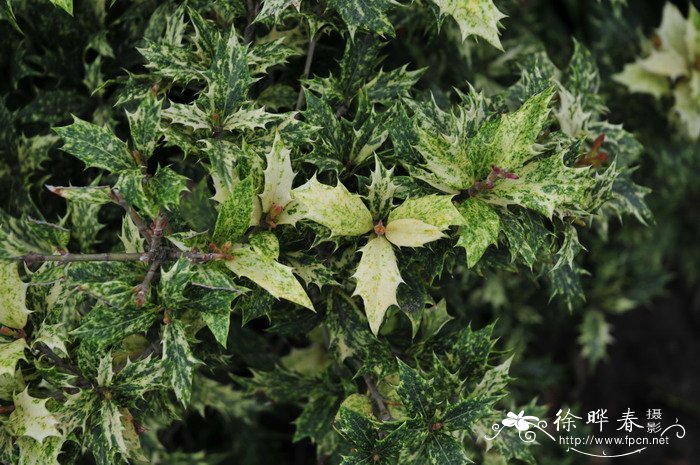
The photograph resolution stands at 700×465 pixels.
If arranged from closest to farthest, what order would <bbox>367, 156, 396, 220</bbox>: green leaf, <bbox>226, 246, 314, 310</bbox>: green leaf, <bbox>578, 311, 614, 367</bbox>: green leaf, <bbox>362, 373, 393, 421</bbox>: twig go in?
1. <bbox>226, 246, 314, 310</bbox>: green leaf
2. <bbox>367, 156, 396, 220</bbox>: green leaf
3. <bbox>362, 373, 393, 421</bbox>: twig
4. <bbox>578, 311, 614, 367</bbox>: green leaf

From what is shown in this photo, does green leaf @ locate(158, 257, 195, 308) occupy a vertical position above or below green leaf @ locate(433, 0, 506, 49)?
below

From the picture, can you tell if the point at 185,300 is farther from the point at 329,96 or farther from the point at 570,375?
the point at 570,375

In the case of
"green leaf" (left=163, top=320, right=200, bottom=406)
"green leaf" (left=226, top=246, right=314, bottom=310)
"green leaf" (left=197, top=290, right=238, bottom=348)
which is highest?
"green leaf" (left=226, top=246, right=314, bottom=310)

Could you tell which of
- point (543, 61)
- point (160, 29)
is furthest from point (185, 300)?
point (543, 61)

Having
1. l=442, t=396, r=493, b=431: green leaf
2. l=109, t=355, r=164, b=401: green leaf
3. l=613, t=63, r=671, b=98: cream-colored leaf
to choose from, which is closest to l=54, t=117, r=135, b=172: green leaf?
l=109, t=355, r=164, b=401: green leaf

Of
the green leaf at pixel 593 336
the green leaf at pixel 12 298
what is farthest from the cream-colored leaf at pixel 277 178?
the green leaf at pixel 593 336

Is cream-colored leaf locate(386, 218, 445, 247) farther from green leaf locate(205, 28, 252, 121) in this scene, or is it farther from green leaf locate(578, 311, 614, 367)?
Answer: green leaf locate(578, 311, 614, 367)

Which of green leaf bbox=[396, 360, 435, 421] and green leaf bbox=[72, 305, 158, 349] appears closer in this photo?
green leaf bbox=[72, 305, 158, 349]

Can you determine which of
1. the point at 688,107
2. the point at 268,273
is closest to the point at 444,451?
the point at 268,273
